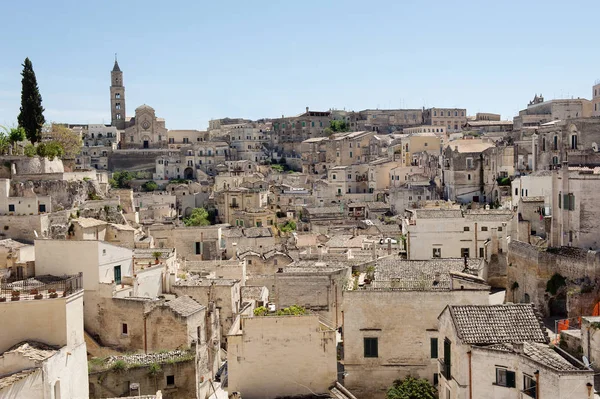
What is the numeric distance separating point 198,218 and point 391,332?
165ft

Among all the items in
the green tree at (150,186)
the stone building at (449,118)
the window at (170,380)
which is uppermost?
the stone building at (449,118)

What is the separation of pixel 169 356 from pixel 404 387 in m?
7.77

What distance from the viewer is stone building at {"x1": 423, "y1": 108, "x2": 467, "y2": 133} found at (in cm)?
10669

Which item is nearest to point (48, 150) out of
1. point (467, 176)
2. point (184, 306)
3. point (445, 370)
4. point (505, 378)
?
point (184, 306)

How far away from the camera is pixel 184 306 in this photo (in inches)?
984

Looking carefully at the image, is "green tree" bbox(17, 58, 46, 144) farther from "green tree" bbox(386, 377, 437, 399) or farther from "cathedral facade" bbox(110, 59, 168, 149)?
"cathedral facade" bbox(110, 59, 168, 149)

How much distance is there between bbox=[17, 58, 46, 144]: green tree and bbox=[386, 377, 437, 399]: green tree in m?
36.8

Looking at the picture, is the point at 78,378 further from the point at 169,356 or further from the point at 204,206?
the point at 204,206

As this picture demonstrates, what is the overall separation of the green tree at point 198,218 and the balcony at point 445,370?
166ft

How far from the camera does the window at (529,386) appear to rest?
593 inches

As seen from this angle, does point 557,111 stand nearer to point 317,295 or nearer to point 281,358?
point 317,295

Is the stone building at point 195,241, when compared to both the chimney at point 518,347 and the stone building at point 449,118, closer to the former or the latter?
the chimney at point 518,347

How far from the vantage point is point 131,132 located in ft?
355

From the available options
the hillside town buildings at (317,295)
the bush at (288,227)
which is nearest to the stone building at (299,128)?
the bush at (288,227)
